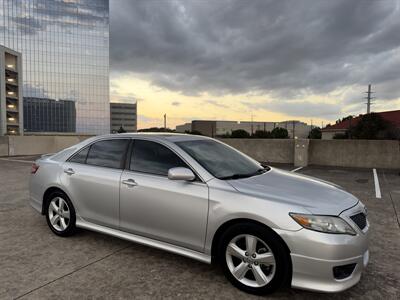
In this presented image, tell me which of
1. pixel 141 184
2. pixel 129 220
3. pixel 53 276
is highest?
pixel 141 184

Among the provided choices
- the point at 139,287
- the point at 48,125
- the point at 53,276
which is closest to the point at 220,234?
the point at 139,287

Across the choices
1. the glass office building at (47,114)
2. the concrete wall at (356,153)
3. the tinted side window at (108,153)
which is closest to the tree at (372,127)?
the concrete wall at (356,153)

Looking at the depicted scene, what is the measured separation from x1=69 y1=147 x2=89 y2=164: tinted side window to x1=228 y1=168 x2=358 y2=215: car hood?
2.31 metres

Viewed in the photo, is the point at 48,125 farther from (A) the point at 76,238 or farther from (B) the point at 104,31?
(A) the point at 76,238

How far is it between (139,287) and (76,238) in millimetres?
1778

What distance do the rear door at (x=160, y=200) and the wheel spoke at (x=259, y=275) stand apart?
0.58 m

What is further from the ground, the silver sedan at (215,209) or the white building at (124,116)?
the white building at (124,116)

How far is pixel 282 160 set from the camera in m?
15.7

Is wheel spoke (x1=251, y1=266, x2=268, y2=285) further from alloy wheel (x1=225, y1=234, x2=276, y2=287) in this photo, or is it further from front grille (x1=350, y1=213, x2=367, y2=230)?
front grille (x1=350, y1=213, x2=367, y2=230)

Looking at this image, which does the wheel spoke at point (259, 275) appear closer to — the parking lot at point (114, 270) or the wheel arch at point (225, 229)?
the parking lot at point (114, 270)

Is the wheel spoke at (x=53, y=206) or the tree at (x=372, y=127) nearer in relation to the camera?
the wheel spoke at (x=53, y=206)

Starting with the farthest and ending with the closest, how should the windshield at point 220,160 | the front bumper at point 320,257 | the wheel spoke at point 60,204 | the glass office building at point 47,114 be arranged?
the glass office building at point 47,114 < the wheel spoke at point 60,204 < the windshield at point 220,160 < the front bumper at point 320,257

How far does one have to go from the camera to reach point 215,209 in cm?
305

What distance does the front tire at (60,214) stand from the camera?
171 inches
